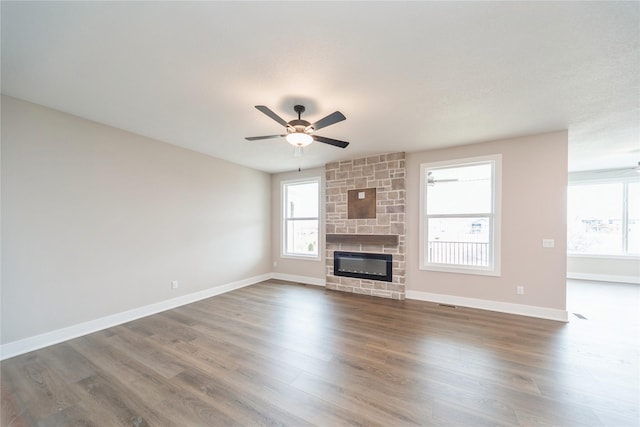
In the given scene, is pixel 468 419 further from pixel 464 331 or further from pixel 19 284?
pixel 19 284

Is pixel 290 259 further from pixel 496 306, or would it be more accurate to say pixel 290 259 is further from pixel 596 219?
pixel 596 219

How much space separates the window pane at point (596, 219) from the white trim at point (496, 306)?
13.1 ft

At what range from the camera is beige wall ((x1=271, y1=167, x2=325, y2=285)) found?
5465 mm

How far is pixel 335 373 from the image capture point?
2191 millimetres

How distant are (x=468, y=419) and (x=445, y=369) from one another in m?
0.59

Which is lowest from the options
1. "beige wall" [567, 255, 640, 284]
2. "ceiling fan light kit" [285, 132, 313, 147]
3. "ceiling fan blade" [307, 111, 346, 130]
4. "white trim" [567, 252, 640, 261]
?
"beige wall" [567, 255, 640, 284]

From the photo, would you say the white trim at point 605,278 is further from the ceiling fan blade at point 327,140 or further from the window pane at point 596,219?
the ceiling fan blade at point 327,140

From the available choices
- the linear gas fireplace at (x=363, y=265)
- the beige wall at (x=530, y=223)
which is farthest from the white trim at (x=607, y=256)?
the linear gas fireplace at (x=363, y=265)

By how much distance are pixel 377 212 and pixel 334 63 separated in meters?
3.17

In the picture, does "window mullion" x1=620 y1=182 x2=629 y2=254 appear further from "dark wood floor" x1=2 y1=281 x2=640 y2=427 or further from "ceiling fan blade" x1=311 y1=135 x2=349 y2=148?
"ceiling fan blade" x1=311 y1=135 x2=349 y2=148

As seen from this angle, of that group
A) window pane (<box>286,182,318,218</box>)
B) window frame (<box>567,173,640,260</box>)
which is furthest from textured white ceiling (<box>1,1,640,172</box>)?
window frame (<box>567,173,640,260</box>)

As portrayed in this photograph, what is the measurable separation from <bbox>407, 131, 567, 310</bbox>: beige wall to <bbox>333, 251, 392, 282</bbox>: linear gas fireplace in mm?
1170

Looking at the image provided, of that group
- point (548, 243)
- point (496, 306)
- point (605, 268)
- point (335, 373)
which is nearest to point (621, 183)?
point (605, 268)

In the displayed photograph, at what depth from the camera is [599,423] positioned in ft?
5.37
